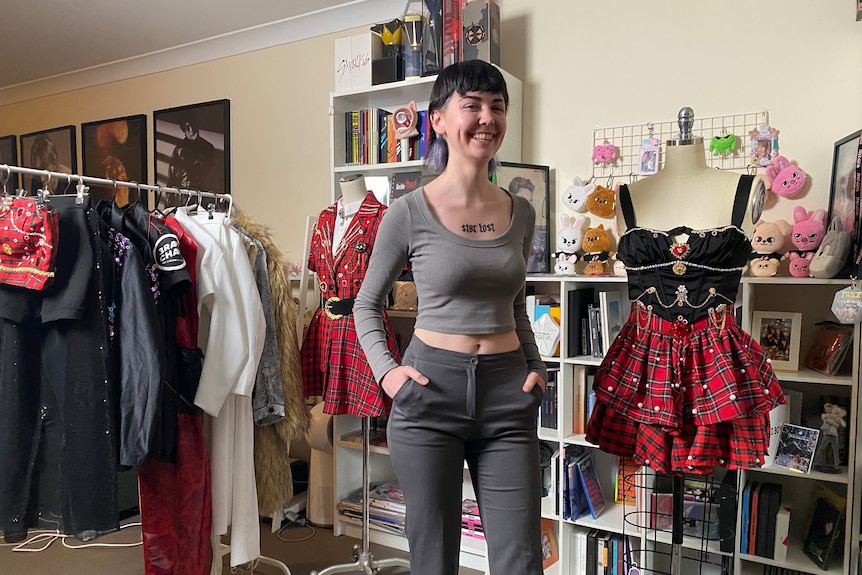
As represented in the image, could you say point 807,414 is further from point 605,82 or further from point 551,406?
point 605,82

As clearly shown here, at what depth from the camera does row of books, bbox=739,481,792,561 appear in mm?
1948

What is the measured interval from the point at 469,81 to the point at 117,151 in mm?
3351

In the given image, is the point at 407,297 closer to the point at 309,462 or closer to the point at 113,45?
the point at 309,462

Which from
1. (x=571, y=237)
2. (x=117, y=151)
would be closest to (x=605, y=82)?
(x=571, y=237)

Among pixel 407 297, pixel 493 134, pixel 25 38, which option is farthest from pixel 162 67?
pixel 493 134

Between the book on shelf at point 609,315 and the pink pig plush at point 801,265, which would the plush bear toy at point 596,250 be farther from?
the pink pig plush at point 801,265

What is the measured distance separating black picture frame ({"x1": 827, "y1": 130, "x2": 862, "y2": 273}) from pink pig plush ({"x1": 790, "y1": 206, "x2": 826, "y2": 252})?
52 mm

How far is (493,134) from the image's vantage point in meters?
1.30

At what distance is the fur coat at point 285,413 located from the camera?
85.7 inches

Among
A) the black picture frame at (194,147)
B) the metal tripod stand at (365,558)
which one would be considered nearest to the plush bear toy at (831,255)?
the metal tripod stand at (365,558)

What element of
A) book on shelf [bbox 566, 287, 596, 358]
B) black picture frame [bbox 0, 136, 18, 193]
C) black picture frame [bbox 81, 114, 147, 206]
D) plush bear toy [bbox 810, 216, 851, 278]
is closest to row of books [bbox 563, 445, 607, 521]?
book on shelf [bbox 566, 287, 596, 358]

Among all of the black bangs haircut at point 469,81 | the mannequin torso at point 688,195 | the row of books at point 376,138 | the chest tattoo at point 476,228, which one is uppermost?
the row of books at point 376,138

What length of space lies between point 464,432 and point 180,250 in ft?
3.62

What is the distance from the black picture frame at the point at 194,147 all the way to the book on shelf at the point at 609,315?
2.17 meters
